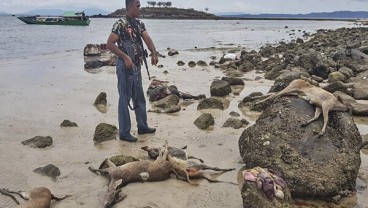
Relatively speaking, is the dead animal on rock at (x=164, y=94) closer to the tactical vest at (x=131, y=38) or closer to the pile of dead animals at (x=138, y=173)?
the tactical vest at (x=131, y=38)

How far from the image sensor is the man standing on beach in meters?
7.59

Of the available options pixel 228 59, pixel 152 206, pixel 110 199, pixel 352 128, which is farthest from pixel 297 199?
pixel 228 59

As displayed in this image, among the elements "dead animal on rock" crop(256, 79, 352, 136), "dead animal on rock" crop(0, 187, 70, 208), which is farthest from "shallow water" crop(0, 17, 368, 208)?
"dead animal on rock" crop(256, 79, 352, 136)

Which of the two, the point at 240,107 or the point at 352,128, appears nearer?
the point at 352,128

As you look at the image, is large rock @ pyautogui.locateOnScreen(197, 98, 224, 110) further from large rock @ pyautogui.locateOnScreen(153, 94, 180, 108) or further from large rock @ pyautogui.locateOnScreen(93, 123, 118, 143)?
large rock @ pyautogui.locateOnScreen(93, 123, 118, 143)

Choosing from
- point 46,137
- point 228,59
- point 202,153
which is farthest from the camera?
point 228,59

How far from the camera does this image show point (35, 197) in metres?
5.21

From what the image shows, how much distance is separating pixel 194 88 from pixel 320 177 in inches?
339

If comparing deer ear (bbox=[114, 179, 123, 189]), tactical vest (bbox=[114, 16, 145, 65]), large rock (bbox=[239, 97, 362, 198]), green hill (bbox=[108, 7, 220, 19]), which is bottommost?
green hill (bbox=[108, 7, 220, 19])

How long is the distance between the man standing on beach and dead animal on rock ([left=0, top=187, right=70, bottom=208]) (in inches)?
109

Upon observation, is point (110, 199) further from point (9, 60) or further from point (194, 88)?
point (9, 60)

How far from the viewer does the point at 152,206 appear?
17.4 ft

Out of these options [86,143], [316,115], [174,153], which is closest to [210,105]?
[86,143]

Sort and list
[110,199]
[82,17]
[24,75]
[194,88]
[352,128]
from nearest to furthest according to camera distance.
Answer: [110,199]
[352,128]
[194,88]
[24,75]
[82,17]
